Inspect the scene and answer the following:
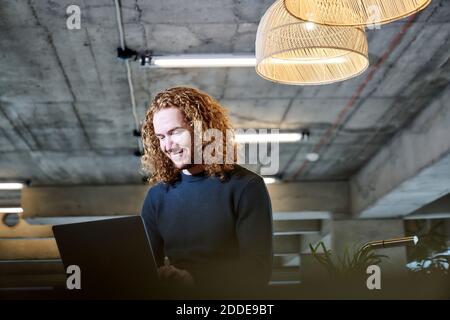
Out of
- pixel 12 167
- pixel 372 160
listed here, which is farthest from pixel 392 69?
pixel 12 167

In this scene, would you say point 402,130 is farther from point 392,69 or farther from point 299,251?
point 299,251

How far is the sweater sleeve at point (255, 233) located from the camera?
1.16 m

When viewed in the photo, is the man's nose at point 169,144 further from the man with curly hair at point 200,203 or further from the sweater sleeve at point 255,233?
the sweater sleeve at point 255,233

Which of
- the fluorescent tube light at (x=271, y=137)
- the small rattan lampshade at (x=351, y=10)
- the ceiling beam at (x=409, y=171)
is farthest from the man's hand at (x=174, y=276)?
the fluorescent tube light at (x=271, y=137)

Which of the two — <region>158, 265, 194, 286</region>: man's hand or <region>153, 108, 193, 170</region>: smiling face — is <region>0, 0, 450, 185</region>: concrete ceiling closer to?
<region>153, 108, 193, 170</region>: smiling face

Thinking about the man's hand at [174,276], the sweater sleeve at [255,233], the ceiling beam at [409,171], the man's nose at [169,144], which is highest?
the ceiling beam at [409,171]

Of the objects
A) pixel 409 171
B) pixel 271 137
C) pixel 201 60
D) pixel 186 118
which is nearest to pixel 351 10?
pixel 186 118

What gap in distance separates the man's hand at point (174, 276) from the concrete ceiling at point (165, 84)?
297cm

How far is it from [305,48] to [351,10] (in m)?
0.23

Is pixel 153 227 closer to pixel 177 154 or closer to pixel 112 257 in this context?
pixel 177 154

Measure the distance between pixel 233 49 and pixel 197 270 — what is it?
355cm

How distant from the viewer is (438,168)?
5.86 metres

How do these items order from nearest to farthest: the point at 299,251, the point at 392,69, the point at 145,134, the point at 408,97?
the point at 145,134 < the point at 392,69 < the point at 408,97 < the point at 299,251

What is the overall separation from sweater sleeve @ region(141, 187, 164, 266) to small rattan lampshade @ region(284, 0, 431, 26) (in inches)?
36.2
